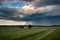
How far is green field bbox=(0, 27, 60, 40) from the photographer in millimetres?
1850

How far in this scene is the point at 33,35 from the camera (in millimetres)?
1857

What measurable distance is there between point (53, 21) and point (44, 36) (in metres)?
0.28

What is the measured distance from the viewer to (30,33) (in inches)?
73.5

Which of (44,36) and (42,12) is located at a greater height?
(42,12)

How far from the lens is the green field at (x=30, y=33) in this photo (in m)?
1.85

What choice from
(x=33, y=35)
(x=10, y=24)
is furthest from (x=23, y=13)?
(x=33, y=35)

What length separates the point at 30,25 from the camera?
6.15 ft

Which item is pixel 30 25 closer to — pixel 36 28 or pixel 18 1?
pixel 36 28

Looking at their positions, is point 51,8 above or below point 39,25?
above

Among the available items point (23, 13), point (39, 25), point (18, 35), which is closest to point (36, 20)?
point (39, 25)

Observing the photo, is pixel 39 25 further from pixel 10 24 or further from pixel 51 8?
pixel 10 24


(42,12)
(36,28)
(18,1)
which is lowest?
(36,28)

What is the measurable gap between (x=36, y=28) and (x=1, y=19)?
1.93 ft

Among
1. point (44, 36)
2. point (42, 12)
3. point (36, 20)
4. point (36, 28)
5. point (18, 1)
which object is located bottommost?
point (44, 36)
